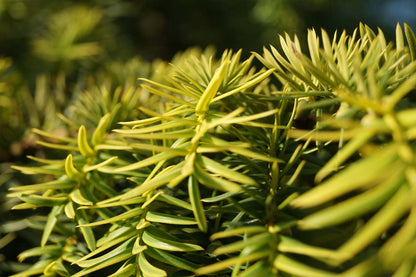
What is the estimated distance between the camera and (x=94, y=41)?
70 cm

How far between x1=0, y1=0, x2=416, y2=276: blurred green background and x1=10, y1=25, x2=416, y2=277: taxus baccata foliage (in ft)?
0.36

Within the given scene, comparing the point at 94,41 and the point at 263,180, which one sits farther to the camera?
the point at 94,41

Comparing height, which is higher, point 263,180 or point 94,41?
point 94,41

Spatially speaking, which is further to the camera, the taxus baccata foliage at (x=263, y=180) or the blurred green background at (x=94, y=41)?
the blurred green background at (x=94, y=41)

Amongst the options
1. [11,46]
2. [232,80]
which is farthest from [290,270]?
[11,46]

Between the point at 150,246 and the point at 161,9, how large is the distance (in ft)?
3.23

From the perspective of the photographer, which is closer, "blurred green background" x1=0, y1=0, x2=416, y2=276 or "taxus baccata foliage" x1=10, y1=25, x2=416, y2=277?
"taxus baccata foliage" x1=10, y1=25, x2=416, y2=277

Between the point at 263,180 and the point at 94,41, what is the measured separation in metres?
0.58

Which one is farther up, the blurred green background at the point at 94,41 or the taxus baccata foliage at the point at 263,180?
the blurred green background at the point at 94,41

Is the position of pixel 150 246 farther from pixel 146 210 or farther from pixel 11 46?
pixel 11 46

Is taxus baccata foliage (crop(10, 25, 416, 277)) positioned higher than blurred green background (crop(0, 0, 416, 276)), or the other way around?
blurred green background (crop(0, 0, 416, 276))

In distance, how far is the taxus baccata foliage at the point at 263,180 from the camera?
0.39 feet

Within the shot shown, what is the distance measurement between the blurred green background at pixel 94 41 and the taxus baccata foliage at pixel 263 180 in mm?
111

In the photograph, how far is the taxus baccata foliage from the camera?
0.12 meters
